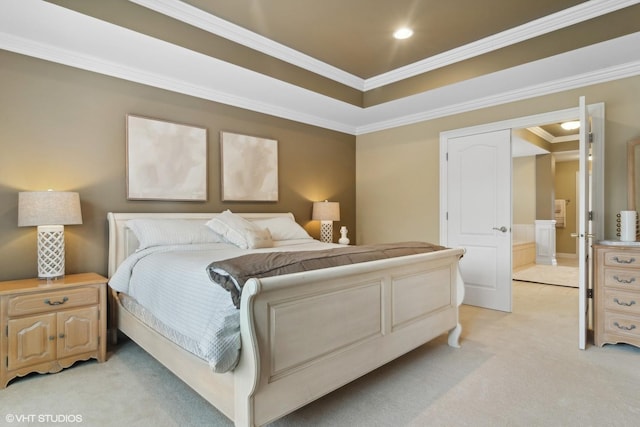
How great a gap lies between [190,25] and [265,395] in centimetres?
273

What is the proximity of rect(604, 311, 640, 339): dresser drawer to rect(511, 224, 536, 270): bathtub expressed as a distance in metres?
3.50

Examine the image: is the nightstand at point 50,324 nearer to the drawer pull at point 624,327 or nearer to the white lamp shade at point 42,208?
the white lamp shade at point 42,208

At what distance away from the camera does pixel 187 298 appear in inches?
71.6

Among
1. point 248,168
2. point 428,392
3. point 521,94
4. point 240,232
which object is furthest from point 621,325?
point 248,168

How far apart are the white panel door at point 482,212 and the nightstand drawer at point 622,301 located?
1.04 m

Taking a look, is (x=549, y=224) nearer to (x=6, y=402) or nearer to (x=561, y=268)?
(x=561, y=268)

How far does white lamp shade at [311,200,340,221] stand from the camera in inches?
175

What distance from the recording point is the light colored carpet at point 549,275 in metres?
5.45

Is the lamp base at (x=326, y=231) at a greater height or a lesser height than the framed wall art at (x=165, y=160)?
lesser

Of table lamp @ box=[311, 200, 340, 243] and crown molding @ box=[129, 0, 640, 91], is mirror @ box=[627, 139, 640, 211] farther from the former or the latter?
table lamp @ box=[311, 200, 340, 243]

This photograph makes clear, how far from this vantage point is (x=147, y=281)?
230cm

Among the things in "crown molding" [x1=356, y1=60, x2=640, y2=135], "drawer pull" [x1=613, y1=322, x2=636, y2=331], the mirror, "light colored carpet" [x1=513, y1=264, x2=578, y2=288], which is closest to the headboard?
"crown molding" [x1=356, y1=60, x2=640, y2=135]

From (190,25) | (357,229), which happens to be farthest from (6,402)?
(357,229)

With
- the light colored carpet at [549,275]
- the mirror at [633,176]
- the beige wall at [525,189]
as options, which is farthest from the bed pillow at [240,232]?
the beige wall at [525,189]
